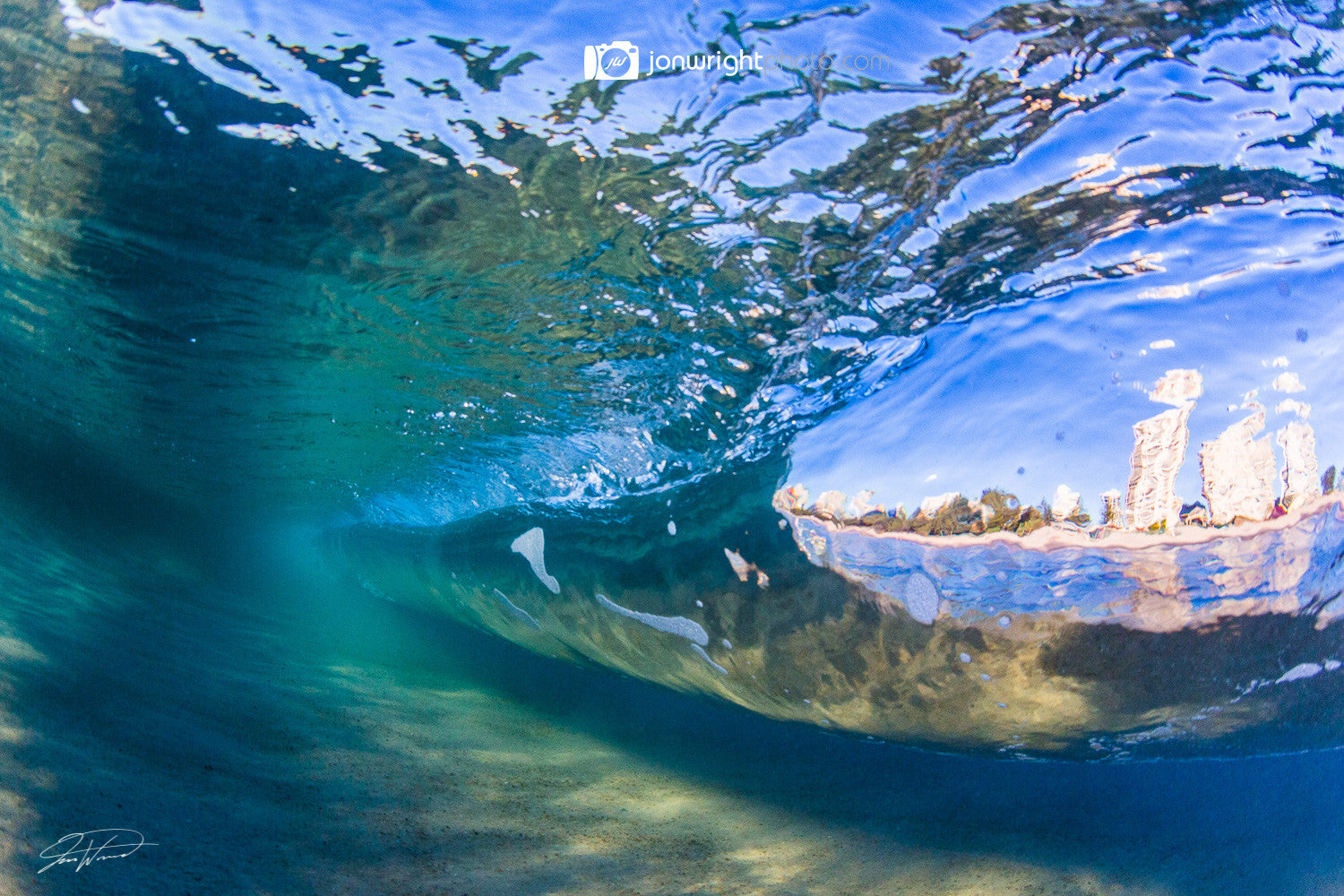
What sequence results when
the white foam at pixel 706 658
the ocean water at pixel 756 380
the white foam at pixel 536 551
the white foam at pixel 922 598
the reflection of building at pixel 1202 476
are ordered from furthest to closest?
1. the white foam at pixel 536 551
2. the white foam at pixel 706 658
3. the white foam at pixel 922 598
4. the reflection of building at pixel 1202 476
5. the ocean water at pixel 756 380

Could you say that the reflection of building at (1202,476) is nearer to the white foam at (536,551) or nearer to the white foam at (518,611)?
the white foam at (536,551)

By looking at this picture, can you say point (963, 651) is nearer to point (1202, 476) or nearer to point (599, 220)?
point (1202, 476)

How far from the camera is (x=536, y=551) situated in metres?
10.1

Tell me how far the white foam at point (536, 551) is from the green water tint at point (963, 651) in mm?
1591

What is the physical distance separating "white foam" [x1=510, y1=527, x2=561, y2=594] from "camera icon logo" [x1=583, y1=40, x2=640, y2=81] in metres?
7.11

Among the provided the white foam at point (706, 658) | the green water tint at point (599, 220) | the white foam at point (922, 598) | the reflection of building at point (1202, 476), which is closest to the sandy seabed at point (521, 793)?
the white foam at point (706, 658)

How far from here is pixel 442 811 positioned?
5.12m

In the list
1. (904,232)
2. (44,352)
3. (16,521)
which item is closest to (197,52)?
(904,232)

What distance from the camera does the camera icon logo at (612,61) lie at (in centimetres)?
354

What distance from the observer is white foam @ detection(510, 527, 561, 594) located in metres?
9.23
